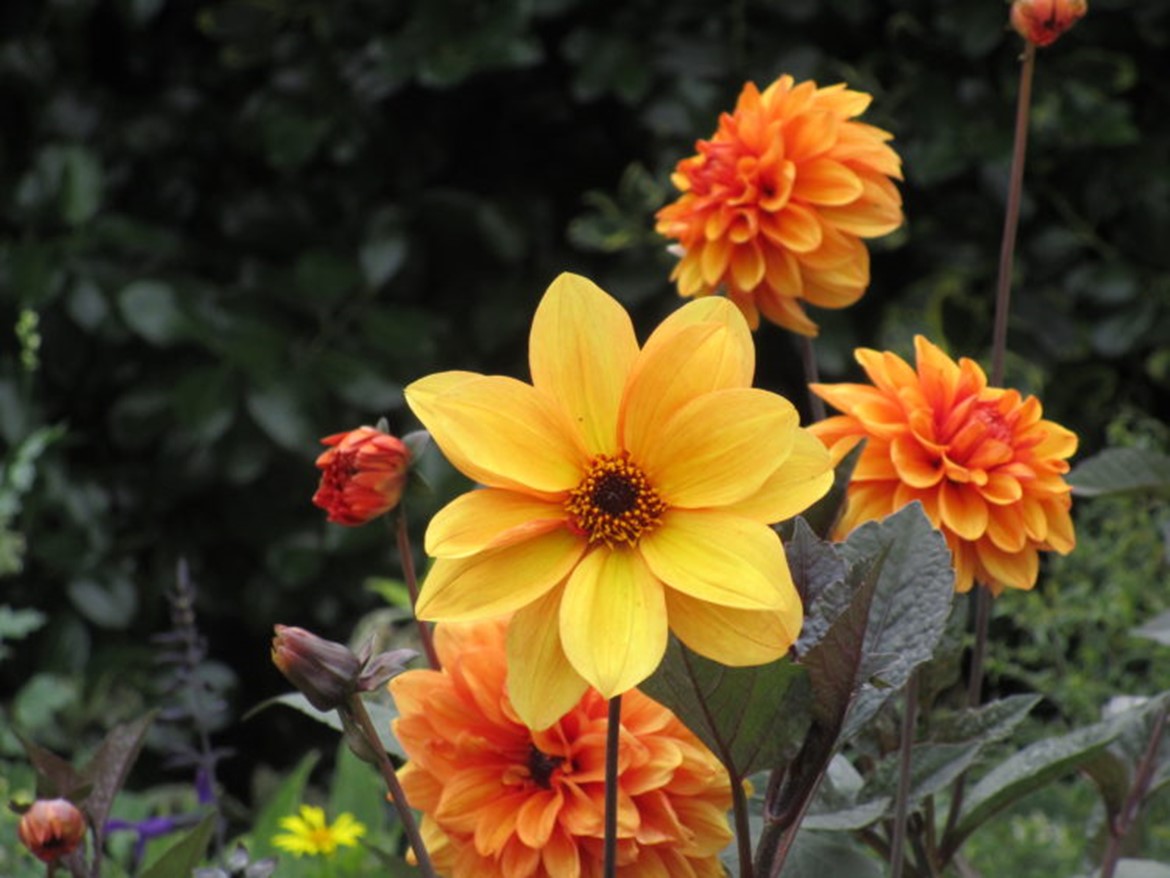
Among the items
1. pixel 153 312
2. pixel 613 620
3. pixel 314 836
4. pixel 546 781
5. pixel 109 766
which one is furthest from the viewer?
pixel 153 312

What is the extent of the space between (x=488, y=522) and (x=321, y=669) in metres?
0.09

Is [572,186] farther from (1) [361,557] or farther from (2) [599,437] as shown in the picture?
(2) [599,437]

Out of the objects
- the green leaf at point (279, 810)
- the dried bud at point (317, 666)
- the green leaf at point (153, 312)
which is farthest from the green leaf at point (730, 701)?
the green leaf at point (153, 312)

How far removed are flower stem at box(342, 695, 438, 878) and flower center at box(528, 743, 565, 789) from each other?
52mm

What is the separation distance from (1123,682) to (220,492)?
108 cm

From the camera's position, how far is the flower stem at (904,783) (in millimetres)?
699

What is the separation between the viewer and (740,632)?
1.82 feet

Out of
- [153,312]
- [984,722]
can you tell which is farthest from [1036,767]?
[153,312]

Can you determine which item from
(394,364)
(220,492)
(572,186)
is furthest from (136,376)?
(572,186)

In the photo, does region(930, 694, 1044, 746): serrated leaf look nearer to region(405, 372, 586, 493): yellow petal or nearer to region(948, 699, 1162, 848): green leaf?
region(948, 699, 1162, 848): green leaf

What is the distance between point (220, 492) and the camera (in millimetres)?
2107

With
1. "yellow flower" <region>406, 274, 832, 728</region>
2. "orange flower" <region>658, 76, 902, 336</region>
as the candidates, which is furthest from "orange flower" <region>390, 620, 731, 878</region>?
"orange flower" <region>658, 76, 902, 336</region>

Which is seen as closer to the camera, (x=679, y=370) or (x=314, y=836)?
(x=679, y=370)

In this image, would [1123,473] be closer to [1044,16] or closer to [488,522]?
[1044,16]
